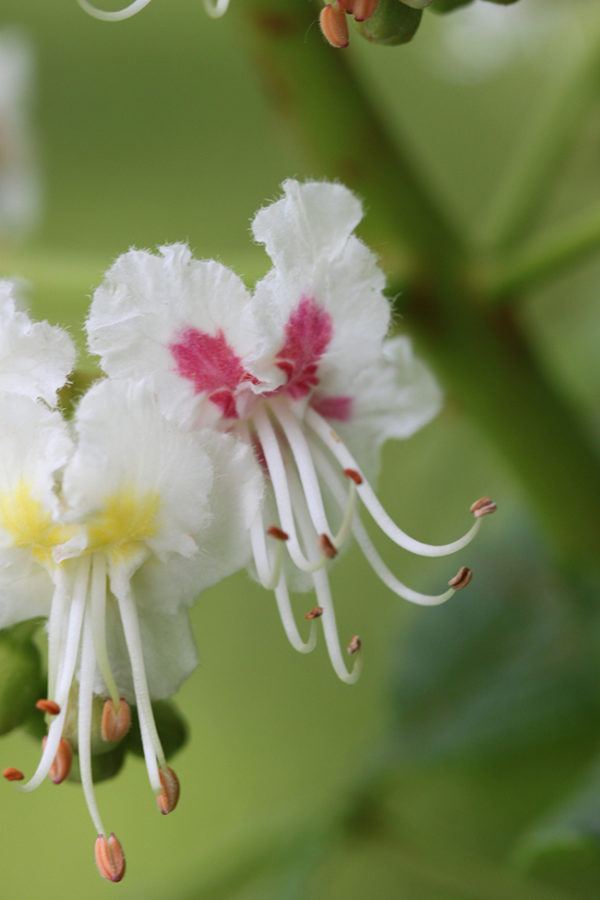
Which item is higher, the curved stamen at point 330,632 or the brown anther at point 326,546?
the brown anther at point 326,546

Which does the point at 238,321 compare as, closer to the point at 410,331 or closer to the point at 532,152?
the point at 410,331

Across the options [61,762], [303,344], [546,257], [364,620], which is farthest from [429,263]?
[364,620]

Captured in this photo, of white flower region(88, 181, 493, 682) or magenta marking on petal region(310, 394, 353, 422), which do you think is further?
magenta marking on petal region(310, 394, 353, 422)

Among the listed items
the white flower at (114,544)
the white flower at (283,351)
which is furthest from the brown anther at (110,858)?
the white flower at (283,351)

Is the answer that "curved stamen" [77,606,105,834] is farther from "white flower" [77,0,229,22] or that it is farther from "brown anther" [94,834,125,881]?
"white flower" [77,0,229,22]

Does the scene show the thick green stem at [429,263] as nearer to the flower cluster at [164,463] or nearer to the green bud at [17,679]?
the flower cluster at [164,463]

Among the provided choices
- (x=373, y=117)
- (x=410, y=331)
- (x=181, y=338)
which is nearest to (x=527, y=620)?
(x=410, y=331)


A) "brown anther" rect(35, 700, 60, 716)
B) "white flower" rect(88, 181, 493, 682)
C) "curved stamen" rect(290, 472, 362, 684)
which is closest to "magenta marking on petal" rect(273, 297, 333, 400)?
"white flower" rect(88, 181, 493, 682)
